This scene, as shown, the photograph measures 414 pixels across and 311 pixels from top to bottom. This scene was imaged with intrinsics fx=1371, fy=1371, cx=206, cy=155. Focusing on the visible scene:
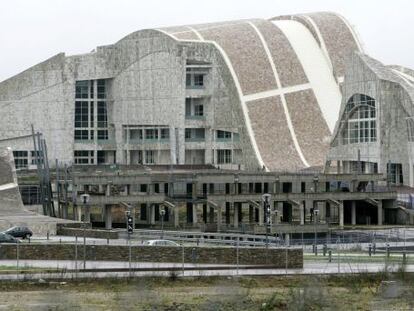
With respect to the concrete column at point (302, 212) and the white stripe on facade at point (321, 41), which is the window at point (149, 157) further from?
the concrete column at point (302, 212)

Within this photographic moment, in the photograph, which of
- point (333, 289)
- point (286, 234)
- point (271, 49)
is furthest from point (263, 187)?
point (333, 289)

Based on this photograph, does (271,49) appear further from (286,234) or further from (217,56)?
(286,234)

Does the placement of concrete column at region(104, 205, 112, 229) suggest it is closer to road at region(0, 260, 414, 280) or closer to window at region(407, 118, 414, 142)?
Answer: window at region(407, 118, 414, 142)

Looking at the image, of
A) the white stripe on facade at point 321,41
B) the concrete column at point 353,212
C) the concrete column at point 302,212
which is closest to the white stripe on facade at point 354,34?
the white stripe on facade at point 321,41

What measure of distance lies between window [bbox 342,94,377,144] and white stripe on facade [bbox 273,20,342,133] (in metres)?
13.8

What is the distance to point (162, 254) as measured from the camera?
2005 inches

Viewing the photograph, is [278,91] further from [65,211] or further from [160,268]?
[160,268]

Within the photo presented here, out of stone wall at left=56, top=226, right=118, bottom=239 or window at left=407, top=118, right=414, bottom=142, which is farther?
window at left=407, top=118, right=414, bottom=142

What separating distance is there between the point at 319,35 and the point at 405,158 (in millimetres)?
27219

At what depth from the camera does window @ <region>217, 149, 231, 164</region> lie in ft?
368

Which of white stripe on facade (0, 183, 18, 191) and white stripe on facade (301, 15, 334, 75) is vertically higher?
white stripe on facade (301, 15, 334, 75)

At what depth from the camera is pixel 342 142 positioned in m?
99.2

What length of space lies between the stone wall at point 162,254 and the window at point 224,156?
60.6m

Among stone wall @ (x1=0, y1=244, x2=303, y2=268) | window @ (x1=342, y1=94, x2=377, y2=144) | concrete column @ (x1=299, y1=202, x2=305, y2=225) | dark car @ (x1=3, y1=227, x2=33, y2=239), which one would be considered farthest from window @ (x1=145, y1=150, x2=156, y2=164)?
stone wall @ (x1=0, y1=244, x2=303, y2=268)
